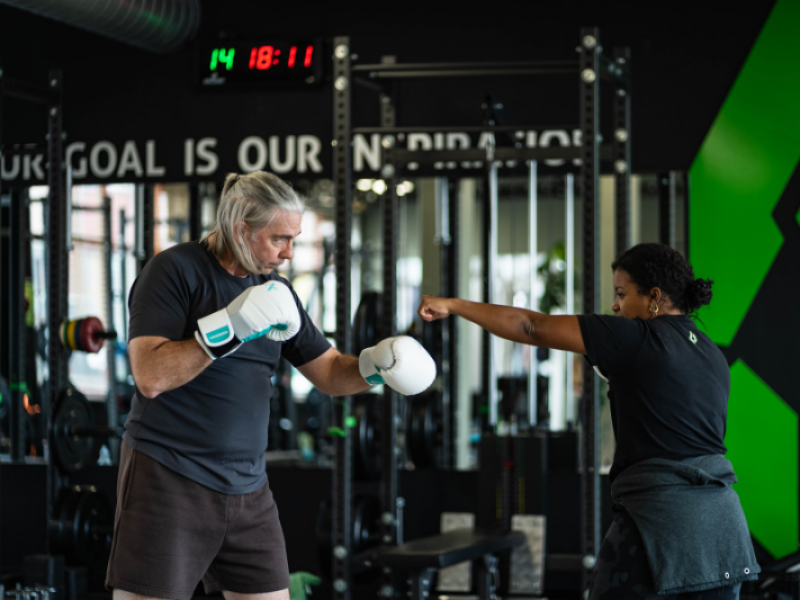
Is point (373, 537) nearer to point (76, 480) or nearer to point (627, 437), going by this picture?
point (76, 480)

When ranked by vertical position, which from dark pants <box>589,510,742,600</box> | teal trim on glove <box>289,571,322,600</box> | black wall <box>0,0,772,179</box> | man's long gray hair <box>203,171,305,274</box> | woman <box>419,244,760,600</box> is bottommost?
teal trim on glove <box>289,571,322,600</box>

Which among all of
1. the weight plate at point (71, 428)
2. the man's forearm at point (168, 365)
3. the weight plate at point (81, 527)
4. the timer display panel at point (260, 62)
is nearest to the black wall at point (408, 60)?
the timer display panel at point (260, 62)

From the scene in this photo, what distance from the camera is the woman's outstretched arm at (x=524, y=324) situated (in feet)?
7.88

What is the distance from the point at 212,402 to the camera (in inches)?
95.1

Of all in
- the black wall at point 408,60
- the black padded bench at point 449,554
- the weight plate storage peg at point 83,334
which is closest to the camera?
the black padded bench at point 449,554

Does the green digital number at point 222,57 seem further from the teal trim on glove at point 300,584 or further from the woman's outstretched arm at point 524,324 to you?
the woman's outstretched arm at point 524,324

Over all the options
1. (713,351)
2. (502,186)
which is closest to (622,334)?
(713,351)

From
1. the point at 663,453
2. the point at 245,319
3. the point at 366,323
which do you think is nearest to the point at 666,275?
the point at 663,453

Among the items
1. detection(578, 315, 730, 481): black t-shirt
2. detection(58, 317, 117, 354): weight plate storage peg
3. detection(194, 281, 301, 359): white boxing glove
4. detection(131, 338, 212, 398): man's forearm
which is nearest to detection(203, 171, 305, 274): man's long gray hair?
detection(194, 281, 301, 359): white boxing glove

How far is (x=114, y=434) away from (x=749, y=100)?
11.4ft

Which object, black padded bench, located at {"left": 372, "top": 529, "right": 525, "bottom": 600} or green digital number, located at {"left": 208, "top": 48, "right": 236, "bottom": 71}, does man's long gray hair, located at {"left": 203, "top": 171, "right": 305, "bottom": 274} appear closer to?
black padded bench, located at {"left": 372, "top": 529, "right": 525, "bottom": 600}

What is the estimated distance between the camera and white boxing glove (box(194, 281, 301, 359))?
223 cm

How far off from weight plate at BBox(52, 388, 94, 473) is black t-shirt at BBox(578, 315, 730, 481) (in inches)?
123

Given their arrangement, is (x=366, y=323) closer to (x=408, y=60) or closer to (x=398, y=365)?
(x=408, y=60)
